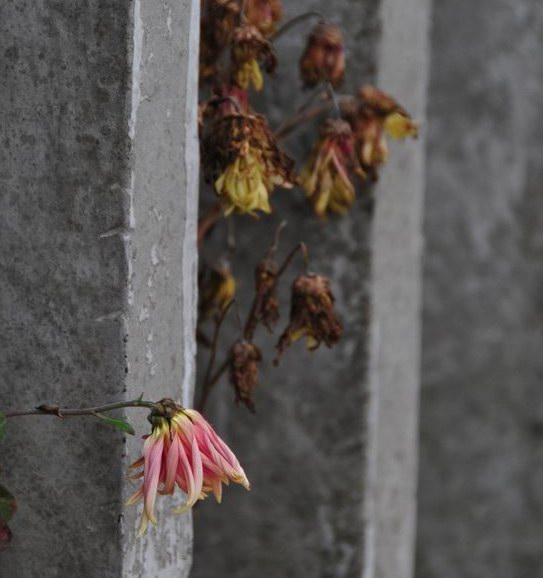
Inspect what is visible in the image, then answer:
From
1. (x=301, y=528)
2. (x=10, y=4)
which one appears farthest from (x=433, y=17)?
(x=10, y=4)

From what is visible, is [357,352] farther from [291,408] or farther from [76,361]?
[76,361]

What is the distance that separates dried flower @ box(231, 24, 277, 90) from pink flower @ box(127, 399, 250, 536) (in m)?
0.55

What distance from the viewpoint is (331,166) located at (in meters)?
1.79

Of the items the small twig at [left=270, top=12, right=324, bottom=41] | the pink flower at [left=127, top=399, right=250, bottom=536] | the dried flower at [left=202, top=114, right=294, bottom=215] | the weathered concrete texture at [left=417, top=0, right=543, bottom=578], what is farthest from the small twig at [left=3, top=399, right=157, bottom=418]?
the weathered concrete texture at [left=417, top=0, right=543, bottom=578]

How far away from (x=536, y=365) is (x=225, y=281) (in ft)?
5.61

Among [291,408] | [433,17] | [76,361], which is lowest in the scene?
[291,408]

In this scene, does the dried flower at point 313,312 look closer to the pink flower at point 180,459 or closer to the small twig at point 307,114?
the small twig at point 307,114

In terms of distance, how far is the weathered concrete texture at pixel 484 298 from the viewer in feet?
10.8

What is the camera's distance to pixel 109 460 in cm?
139

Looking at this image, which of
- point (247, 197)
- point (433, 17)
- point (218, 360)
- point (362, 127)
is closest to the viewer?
point (247, 197)

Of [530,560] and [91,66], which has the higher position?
[91,66]

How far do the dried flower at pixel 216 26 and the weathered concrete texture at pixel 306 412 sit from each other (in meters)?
0.24

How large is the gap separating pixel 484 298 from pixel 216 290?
1.60 m

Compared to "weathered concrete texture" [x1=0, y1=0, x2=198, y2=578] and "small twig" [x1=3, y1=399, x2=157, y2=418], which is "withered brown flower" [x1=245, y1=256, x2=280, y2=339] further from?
"small twig" [x1=3, y1=399, x2=157, y2=418]
